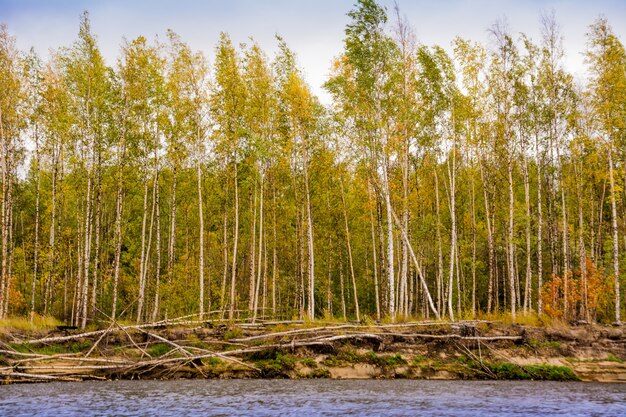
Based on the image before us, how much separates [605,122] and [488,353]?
14.2m

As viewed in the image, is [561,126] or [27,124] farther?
[561,126]

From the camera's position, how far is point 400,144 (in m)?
25.3

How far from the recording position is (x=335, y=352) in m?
18.5

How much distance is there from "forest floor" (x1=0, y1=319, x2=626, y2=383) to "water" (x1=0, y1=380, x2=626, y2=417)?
131 centimetres

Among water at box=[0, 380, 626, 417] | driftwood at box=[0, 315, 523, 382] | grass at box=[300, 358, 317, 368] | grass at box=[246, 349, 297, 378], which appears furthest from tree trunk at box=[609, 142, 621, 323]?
grass at box=[246, 349, 297, 378]

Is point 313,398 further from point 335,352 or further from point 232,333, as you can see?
point 232,333

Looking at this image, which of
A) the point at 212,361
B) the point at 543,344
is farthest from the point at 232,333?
the point at 543,344

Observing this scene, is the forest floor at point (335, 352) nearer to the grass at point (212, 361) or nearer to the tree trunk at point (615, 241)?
the grass at point (212, 361)

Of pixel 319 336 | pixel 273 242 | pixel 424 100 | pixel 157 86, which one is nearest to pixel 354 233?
pixel 273 242

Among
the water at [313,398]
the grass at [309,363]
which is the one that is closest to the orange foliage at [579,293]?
the water at [313,398]

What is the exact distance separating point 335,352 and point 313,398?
641 centimetres

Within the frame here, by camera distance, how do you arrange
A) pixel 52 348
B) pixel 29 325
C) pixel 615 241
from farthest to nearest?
pixel 615 241
pixel 29 325
pixel 52 348

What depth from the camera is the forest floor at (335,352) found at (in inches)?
679

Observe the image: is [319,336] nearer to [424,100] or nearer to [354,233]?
[424,100]
